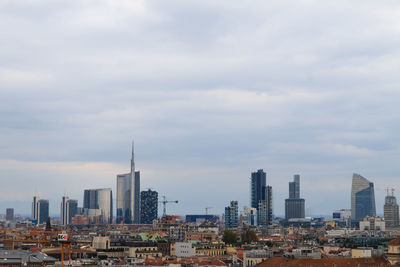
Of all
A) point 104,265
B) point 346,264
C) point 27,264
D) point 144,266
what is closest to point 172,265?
point 144,266

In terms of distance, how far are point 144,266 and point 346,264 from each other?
53360 millimetres

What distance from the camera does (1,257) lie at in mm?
180625

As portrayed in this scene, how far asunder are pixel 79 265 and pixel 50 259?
593 inches

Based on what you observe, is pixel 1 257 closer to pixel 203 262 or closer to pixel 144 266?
pixel 144 266

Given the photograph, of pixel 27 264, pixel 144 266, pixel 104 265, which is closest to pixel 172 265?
pixel 144 266

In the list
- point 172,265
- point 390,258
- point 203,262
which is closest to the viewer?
point 390,258

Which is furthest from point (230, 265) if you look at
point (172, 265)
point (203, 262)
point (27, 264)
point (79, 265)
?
point (27, 264)

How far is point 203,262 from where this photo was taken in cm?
18575

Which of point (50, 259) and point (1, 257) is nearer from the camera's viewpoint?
point (1, 257)

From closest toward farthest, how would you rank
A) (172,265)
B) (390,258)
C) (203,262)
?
1. (390,258)
2. (172,265)
3. (203,262)

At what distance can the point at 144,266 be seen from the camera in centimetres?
17500

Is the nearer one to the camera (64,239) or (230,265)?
(64,239)

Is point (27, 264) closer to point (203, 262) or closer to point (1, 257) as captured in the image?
point (1, 257)

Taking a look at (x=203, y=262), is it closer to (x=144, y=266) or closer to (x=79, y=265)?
(x=144, y=266)
